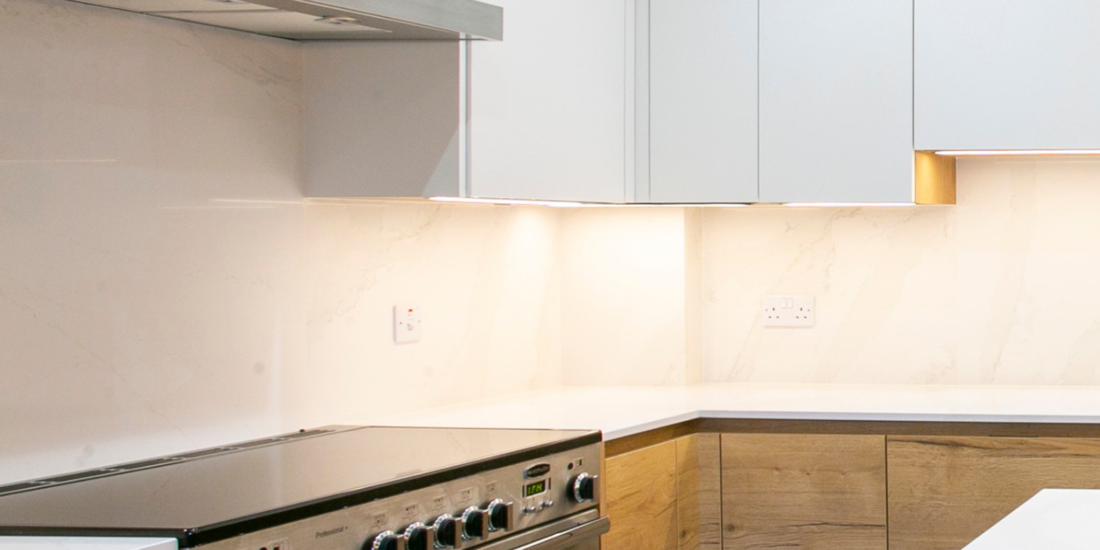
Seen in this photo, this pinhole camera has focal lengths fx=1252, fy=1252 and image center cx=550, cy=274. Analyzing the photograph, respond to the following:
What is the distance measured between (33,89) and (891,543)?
2018 millimetres

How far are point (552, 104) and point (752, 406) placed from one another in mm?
854

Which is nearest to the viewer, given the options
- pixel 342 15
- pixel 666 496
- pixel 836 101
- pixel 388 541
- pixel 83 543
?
pixel 83 543

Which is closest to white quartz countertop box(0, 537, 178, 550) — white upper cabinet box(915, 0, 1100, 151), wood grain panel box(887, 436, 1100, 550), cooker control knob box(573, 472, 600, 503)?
cooker control knob box(573, 472, 600, 503)

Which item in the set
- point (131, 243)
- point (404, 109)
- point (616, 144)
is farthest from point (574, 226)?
point (131, 243)

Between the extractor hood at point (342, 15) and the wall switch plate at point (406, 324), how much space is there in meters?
0.67

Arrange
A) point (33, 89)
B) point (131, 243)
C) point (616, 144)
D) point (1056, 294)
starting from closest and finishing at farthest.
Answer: point (33, 89)
point (131, 243)
point (616, 144)
point (1056, 294)

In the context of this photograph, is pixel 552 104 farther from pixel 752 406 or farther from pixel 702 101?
pixel 752 406

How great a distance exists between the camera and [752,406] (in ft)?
9.61

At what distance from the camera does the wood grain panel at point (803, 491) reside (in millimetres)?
2830

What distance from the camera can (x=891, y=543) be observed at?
284 cm

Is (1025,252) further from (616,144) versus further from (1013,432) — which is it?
(616,144)

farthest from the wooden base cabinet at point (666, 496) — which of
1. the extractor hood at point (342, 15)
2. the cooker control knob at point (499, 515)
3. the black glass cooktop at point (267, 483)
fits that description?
the extractor hood at point (342, 15)

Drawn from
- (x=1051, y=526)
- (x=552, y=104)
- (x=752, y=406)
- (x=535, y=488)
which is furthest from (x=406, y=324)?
(x=1051, y=526)

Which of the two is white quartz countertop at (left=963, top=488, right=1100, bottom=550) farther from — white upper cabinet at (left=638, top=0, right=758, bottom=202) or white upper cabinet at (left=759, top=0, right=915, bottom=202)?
white upper cabinet at (left=638, top=0, right=758, bottom=202)
